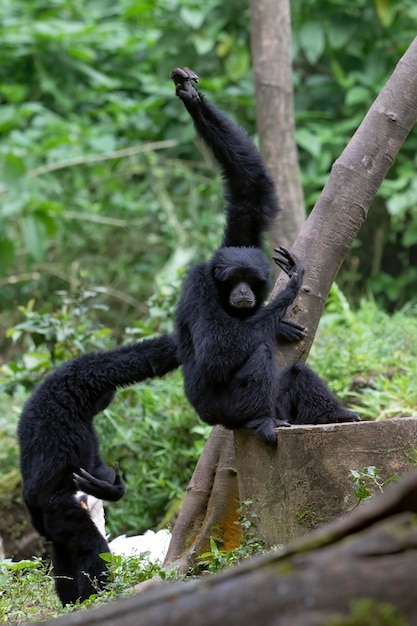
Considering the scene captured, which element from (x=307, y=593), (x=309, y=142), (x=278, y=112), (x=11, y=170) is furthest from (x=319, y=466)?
(x=11, y=170)

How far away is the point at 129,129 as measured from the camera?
46.4 feet

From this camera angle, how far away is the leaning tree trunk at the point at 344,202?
5363mm

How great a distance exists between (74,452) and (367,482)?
7.81 ft

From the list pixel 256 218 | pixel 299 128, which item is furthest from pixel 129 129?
pixel 256 218

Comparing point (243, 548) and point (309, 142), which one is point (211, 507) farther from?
point (309, 142)

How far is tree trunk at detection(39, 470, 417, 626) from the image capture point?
1.72m

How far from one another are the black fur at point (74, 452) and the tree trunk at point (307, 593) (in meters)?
3.97

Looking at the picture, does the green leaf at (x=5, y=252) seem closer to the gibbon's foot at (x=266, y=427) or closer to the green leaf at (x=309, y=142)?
the green leaf at (x=309, y=142)

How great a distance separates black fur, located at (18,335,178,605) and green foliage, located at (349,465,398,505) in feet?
6.66

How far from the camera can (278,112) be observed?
956cm

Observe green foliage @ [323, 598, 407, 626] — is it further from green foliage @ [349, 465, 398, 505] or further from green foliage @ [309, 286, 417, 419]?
green foliage @ [309, 286, 417, 419]

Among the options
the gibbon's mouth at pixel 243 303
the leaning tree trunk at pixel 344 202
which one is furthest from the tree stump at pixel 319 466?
the gibbon's mouth at pixel 243 303

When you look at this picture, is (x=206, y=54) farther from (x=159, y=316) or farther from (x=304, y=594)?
(x=304, y=594)

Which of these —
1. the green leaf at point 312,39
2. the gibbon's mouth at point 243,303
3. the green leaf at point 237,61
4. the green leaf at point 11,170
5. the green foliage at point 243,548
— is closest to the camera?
the green foliage at point 243,548
